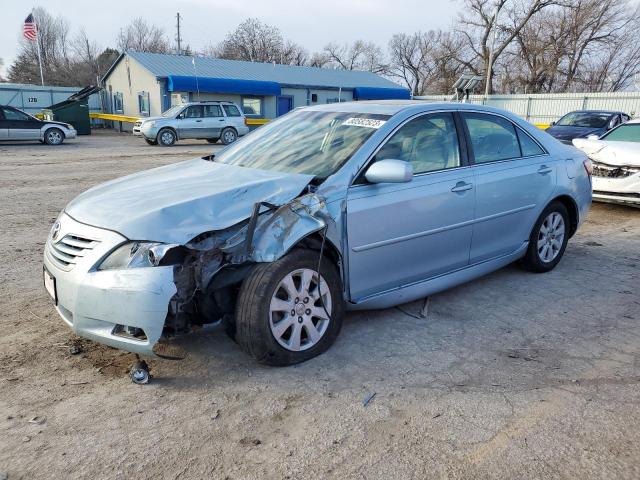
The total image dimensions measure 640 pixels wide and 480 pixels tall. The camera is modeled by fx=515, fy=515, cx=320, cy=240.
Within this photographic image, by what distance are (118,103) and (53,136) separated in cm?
1590

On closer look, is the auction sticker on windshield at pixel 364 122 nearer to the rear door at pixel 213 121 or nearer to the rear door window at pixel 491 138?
the rear door window at pixel 491 138

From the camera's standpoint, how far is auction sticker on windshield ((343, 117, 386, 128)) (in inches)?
149

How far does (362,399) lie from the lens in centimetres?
291

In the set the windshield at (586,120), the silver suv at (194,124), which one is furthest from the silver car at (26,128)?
the windshield at (586,120)

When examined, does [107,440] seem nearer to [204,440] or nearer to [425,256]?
[204,440]

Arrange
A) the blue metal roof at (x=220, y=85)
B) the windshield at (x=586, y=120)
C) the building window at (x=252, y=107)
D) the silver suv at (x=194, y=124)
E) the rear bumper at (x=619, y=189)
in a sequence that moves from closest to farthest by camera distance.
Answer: the rear bumper at (x=619, y=189)
the windshield at (x=586, y=120)
the silver suv at (x=194, y=124)
the blue metal roof at (x=220, y=85)
the building window at (x=252, y=107)

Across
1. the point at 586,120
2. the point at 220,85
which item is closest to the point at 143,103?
the point at 220,85

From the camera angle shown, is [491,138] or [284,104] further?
[284,104]

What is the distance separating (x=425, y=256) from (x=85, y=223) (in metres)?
2.34

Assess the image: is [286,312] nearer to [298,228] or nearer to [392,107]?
[298,228]

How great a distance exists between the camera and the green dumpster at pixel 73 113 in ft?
83.1

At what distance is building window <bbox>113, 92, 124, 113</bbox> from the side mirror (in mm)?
34493

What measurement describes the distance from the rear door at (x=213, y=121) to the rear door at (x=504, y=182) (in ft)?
58.6

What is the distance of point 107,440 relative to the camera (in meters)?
2.53
